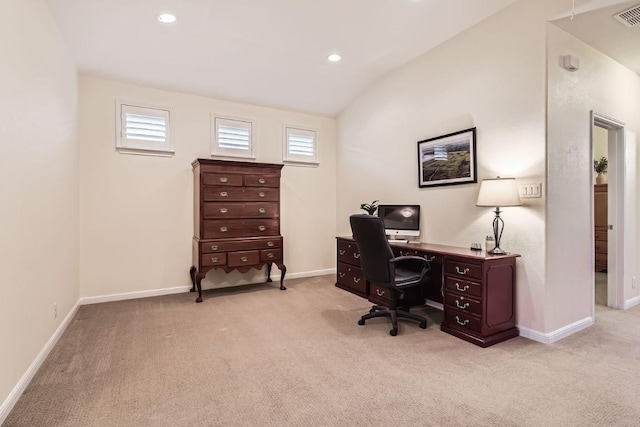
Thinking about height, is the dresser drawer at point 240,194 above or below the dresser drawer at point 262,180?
below

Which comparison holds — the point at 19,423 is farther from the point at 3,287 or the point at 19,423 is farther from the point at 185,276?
the point at 185,276

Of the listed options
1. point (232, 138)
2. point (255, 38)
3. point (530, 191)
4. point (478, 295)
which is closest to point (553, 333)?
point (478, 295)

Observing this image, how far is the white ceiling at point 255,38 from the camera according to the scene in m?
3.02

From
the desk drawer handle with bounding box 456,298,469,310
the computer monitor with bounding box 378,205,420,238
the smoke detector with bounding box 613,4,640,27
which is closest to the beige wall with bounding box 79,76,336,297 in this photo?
the computer monitor with bounding box 378,205,420,238

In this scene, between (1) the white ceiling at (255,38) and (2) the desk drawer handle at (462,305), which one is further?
(1) the white ceiling at (255,38)

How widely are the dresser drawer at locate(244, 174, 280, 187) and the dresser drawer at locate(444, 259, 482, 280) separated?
8.76 feet

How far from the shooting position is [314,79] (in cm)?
457

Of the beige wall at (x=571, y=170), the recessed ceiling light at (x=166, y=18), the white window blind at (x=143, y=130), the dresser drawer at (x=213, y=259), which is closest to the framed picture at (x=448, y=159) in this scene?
the beige wall at (x=571, y=170)

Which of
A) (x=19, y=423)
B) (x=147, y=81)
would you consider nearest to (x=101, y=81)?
(x=147, y=81)

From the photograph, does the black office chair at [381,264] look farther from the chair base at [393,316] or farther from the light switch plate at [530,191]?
the light switch plate at [530,191]

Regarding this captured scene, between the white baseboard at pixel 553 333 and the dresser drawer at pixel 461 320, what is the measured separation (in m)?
0.52

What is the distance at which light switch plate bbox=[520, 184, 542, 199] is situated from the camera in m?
2.85

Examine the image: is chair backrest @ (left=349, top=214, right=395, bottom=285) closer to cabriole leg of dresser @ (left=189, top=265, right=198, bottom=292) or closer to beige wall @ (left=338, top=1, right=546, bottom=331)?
beige wall @ (left=338, top=1, right=546, bottom=331)

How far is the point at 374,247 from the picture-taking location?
3059 mm
